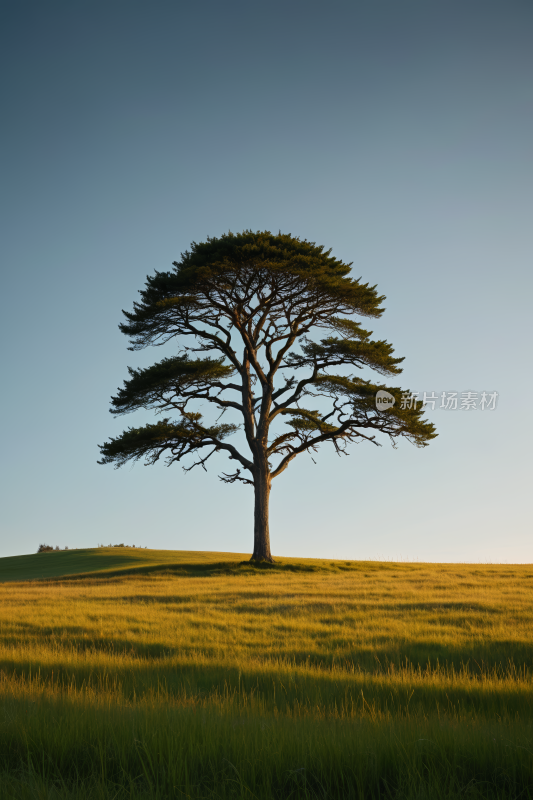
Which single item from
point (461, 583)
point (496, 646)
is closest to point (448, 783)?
point (496, 646)

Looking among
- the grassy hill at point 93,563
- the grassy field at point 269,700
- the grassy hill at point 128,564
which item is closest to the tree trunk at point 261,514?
the grassy hill at point 128,564

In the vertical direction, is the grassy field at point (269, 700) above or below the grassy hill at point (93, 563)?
above

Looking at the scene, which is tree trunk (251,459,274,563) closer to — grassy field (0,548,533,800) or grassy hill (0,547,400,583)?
grassy hill (0,547,400,583)

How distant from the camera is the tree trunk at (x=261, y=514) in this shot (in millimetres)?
28891

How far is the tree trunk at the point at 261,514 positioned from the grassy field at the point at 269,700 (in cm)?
1450

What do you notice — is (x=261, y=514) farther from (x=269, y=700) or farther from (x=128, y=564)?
(x=269, y=700)

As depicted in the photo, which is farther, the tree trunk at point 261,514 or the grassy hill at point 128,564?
the tree trunk at point 261,514

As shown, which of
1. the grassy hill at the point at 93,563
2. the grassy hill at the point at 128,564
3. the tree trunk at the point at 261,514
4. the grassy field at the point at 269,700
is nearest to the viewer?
the grassy field at the point at 269,700

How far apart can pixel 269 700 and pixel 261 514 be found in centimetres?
2340

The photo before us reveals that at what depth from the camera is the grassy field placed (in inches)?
134

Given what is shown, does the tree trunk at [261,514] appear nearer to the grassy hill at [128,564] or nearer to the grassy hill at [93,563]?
the grassy hill at [128,564]

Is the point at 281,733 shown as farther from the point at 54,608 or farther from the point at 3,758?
the point at 54,608

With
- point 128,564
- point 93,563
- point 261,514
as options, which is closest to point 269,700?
point 261,514

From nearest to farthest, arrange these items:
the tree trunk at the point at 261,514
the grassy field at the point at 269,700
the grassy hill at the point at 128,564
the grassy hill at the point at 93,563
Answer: the grassy field at the point at 269,700 < the grassy hill at the point at 128,564 < the tree trunk at the point at 261,514 < the grassy hill at the point at 93,563
